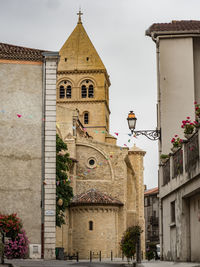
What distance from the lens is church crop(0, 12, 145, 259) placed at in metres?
24.3

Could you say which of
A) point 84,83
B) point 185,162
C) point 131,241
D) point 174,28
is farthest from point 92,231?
point 84,83

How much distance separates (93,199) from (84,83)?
3748 cm

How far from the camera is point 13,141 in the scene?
81.4 feet

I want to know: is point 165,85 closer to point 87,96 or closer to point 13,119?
point 13,119

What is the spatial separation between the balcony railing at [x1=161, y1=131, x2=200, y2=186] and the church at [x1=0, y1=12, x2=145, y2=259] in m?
7.72

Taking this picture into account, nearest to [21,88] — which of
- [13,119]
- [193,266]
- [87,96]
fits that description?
[13,119]

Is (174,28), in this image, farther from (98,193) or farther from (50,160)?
(98,193)

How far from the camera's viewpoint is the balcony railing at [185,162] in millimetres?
13645

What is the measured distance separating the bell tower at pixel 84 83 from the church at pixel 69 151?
148mm

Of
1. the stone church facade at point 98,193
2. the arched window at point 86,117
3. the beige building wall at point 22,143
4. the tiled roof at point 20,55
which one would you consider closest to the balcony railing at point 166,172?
the beige building wall at point 22,143

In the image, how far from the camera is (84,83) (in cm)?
8631

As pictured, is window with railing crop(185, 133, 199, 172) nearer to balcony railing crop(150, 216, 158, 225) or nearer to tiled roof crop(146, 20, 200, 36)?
tiled roof crop(146, 20, 200, 36)

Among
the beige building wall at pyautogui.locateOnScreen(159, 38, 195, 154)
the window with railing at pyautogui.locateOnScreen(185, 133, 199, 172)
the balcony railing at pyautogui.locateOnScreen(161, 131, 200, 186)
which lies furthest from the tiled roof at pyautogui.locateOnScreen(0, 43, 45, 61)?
the window with railing at pyautogui.locateOnScreen(185, 133, 199, 172)

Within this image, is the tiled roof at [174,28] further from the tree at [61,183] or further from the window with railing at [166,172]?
the tree at [61,183]
